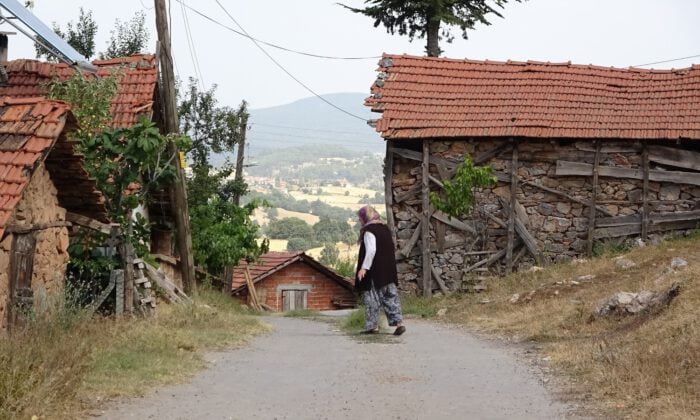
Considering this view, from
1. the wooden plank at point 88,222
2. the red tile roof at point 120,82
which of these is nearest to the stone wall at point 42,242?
the wooden plank at point 88,222

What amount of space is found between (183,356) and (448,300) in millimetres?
11268

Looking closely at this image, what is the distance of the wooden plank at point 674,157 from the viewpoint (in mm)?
21875

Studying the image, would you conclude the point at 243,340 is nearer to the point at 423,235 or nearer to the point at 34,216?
the point at 34,216

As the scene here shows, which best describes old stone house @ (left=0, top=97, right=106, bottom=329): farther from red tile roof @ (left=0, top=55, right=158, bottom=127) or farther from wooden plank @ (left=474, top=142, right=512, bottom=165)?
wooden plank @ (left=474, top=142, right=512, bottom=165)

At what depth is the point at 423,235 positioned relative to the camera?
22.5 meters

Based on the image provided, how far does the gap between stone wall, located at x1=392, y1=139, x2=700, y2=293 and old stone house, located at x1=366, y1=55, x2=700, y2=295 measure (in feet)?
0.08

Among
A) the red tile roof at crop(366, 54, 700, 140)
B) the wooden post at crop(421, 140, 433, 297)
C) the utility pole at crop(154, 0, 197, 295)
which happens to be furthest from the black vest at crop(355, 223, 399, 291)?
the wooden post at crop(421, 140, 433, 297)

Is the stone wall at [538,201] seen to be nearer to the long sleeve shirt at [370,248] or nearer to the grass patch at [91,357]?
the long sleeve shirt at [370,248]

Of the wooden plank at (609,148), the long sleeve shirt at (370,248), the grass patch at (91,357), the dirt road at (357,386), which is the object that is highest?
the wooden plank at (609,148)

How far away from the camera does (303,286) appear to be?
3844cm

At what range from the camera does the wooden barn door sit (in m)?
11.0

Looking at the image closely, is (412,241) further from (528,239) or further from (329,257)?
(329,257)

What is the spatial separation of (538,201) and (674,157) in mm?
3230

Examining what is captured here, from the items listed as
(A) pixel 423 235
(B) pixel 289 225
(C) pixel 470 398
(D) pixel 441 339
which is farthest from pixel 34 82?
(B) pixel 289 225
